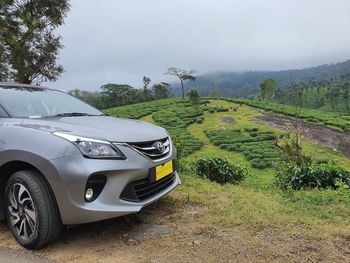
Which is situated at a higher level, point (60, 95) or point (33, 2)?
point (33, 2)

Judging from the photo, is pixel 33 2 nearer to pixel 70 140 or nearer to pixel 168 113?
pixel 70 140

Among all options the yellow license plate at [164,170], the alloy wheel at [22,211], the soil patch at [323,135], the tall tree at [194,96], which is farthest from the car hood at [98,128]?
the tall tree at [194,96]

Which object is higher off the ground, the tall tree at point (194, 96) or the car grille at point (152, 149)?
the car grille at point (152, 149)

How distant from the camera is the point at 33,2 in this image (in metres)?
12.1

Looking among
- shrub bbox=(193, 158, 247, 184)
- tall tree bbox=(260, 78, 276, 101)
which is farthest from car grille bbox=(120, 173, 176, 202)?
tall tree bbox=(260, 78, 276, 101)

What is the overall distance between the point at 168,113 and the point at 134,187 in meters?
40.4

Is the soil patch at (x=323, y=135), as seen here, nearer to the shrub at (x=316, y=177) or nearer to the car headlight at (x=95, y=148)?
the shrub at (x=316, y=177)

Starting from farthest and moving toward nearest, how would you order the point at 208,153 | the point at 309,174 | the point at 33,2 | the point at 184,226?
the point at 208,153 < the point at 33,2 < the point at 309,174 < the point at 184,226

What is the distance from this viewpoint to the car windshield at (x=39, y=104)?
3928 mm

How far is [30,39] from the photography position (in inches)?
468

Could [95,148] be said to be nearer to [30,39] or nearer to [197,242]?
[197,242]

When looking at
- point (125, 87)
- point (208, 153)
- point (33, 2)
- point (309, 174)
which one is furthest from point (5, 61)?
point (125, 87)

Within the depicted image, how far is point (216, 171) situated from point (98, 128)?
4657 millimetres

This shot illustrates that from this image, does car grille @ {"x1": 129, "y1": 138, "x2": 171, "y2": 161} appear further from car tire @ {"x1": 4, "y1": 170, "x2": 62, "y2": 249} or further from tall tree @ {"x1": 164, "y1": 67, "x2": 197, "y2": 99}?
tall tree @ {"x1": 164, "y1": 67, "x2": 197, "y2": 99}
